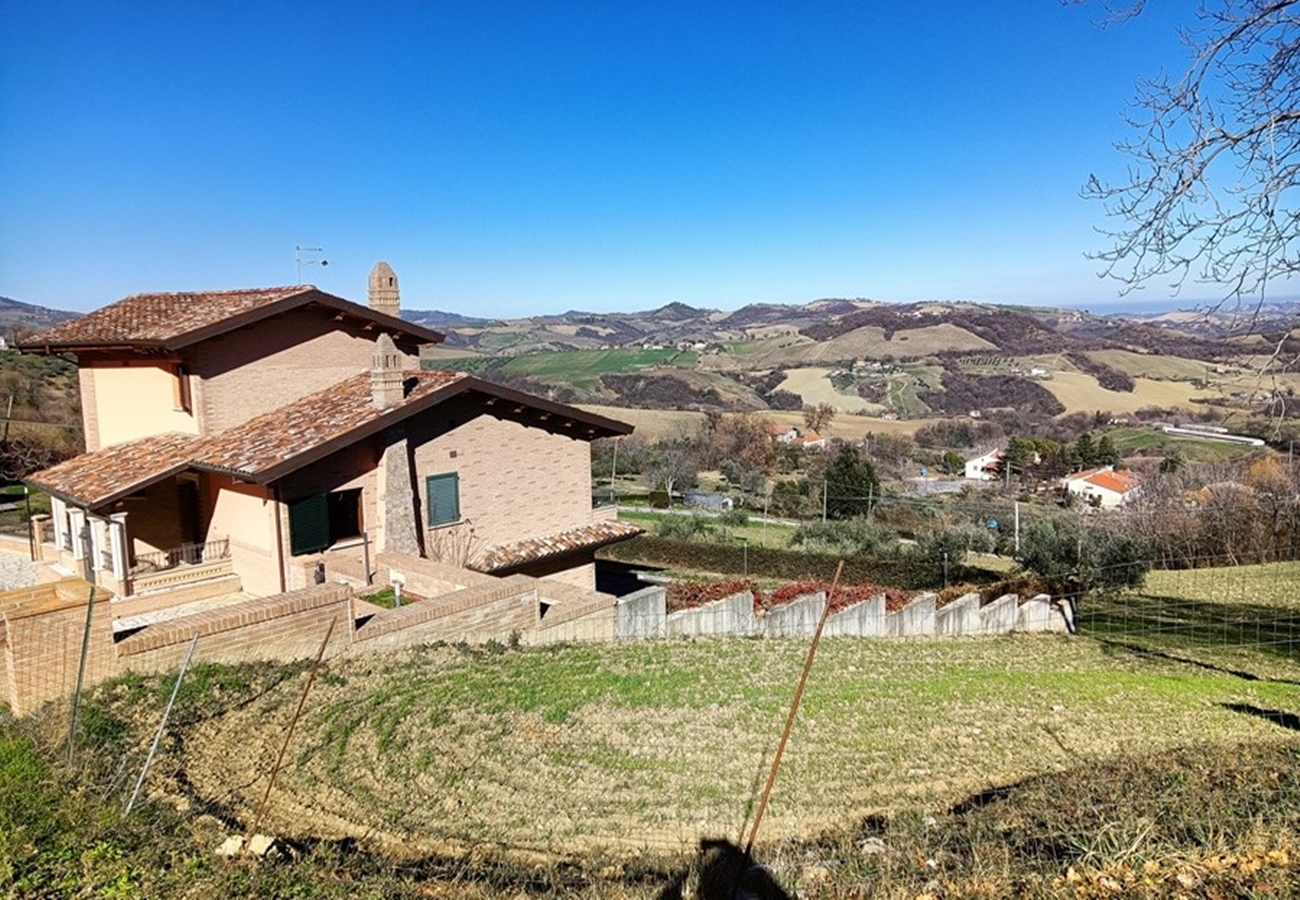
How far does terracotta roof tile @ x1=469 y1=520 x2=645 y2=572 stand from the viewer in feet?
61.4

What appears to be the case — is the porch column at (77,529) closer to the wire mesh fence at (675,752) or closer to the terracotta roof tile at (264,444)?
the terracotta roof tile at (264,444)

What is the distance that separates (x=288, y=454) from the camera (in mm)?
15008

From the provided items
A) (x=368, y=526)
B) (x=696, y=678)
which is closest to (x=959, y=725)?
A: (x=696, y=678)

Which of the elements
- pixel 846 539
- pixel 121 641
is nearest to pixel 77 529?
pixel 121 641

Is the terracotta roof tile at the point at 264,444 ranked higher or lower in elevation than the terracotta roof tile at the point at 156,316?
lower

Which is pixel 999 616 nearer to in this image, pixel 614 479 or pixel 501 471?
pixel 501 471

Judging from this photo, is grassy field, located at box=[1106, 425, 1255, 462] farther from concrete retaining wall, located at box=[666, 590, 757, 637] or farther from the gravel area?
the gravel area

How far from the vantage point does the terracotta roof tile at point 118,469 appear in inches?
616

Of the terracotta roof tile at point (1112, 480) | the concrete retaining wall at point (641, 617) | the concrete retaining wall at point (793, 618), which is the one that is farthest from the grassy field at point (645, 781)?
the terracotta roof tile at point (1112, 480)

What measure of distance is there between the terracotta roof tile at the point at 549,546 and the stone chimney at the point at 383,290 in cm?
664

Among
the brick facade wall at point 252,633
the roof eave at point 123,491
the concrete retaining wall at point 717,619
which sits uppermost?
Answer: the roof eave at point 123,491

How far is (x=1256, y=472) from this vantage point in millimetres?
46406

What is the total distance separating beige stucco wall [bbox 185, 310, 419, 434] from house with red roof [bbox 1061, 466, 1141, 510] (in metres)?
50.6

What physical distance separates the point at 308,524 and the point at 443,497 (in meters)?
3.13
